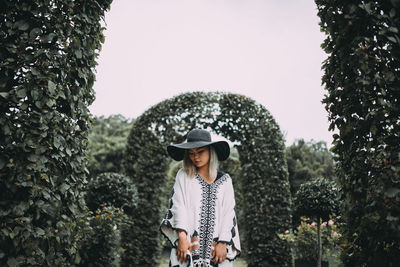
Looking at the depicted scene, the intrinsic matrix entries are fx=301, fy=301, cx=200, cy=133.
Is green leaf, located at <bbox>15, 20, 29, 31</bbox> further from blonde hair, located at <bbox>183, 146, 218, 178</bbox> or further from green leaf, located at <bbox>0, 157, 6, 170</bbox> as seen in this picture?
blonde hair, located at <bbox>183, 146, 218, 178</bbox>

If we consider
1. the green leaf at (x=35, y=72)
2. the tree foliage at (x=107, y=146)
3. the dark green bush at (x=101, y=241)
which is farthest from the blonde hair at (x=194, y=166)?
the tree foliage at (x=107, y=146)

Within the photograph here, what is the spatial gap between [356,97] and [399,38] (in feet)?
1.41

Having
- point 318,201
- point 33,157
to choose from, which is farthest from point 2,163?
point 318,201

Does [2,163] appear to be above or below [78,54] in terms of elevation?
below

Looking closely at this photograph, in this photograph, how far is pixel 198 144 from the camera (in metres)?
2.71

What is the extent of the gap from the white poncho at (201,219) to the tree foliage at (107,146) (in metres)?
19.4

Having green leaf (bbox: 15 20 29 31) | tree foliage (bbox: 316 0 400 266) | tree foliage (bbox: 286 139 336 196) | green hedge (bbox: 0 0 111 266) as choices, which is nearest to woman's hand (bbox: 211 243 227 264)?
tree foliage (bbox: 316 0 400 266)

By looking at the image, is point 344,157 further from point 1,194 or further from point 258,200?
point 258,200

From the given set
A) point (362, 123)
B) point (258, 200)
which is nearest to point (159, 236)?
point (258, 200)

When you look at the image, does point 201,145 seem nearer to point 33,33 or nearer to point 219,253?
point 219,253

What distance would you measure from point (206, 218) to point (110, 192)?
3876mm

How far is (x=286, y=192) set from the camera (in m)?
6.14

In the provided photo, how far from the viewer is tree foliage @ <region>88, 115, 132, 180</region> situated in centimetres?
2245

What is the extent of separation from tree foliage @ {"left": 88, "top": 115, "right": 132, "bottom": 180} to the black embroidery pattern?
63.7 ft
